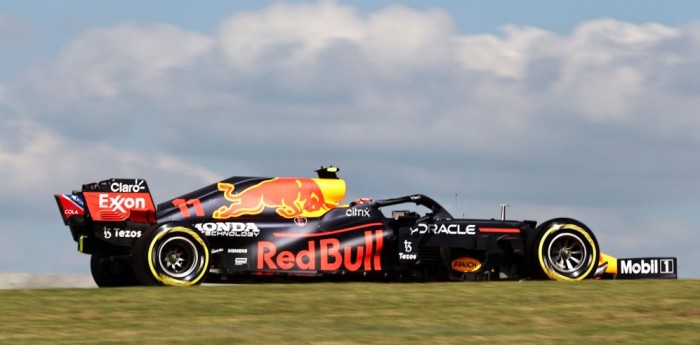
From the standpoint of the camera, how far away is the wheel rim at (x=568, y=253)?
752 inches

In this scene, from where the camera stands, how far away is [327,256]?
61.3 feet

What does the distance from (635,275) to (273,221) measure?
6519mm

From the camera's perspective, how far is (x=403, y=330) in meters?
12.4

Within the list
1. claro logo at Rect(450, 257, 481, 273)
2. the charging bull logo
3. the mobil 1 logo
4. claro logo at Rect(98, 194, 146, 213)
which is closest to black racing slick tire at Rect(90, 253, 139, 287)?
claro logo at Rect(98, 194, 146, 213)

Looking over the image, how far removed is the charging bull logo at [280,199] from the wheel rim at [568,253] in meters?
3.55

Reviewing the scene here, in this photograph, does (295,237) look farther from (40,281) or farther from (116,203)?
(40,281)

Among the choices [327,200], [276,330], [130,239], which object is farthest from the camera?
[327,200]

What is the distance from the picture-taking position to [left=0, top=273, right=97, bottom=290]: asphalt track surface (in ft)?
76.9

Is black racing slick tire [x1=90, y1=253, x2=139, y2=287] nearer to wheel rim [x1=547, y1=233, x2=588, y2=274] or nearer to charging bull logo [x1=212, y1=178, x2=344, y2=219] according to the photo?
charging bull logo [x1=212, y1=178, x2=344, y2=219]

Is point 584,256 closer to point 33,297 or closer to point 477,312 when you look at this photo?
point 477,312

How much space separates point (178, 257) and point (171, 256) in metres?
0.11

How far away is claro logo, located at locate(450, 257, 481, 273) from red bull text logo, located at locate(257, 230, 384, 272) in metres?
1.27

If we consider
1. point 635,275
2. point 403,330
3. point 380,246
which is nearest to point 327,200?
point 380,246

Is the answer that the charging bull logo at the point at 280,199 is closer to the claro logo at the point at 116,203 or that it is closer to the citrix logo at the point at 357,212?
the citrix logo at the point at 357,212
